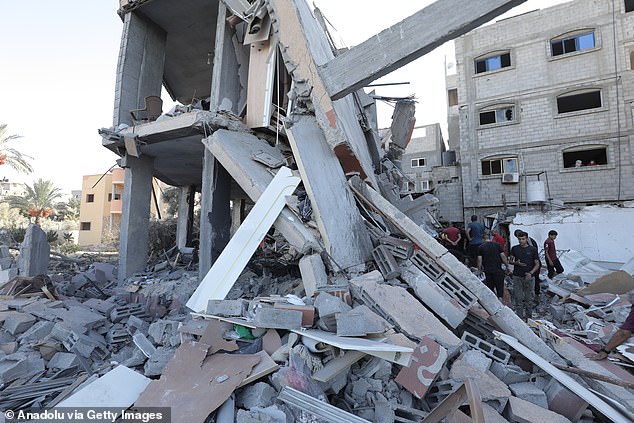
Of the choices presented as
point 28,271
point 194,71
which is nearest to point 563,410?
point 28,271

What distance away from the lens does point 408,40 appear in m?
4.71

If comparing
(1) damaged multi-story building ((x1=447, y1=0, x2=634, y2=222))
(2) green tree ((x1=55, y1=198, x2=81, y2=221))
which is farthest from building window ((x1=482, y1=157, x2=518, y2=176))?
(2) green tree ((x1=55, y1=198, x2=81, y2=221))

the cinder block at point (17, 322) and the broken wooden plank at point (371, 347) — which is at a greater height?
the broken wooden plank at point (371, 347)

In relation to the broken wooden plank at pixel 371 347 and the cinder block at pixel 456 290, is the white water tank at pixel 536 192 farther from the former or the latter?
the broken wooden plank at pixel 371 347

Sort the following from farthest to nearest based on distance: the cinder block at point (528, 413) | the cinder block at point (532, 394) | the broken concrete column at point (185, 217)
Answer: the broken concrete column at point (185, 217) → the cinder block at point (532, 394) → the cinder block at point (528, 413)

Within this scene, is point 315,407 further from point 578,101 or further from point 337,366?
point 578,101

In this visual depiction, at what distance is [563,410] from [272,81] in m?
7.36

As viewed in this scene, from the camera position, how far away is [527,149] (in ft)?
54.4

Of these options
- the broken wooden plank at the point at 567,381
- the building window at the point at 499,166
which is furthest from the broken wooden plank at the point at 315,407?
the building window at the point at 499,166

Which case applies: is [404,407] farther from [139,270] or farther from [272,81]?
[139,270]

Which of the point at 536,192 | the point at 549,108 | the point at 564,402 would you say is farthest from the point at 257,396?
the point at 549,108

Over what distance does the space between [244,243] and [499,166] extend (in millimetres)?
16345

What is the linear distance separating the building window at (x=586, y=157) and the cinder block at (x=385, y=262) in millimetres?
15593

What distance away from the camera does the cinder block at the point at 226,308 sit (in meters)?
3.79
